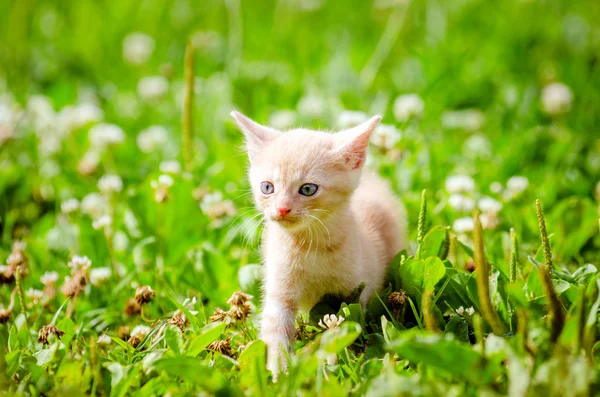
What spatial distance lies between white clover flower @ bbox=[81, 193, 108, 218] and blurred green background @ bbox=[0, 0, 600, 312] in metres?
0.07

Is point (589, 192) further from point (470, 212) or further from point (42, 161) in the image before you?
point (42, 161)

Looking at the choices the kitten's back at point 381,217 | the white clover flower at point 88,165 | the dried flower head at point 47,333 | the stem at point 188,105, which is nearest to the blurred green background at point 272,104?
the white clover flower at point 88,165

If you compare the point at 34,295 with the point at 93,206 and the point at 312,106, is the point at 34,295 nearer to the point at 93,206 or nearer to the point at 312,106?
the point at 93,206

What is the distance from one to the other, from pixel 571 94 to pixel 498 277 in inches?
78.3

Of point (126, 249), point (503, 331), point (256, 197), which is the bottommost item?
point (126, 249)

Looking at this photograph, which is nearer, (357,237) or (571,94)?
(357,237)

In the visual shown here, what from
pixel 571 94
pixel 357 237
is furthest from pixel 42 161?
pixel 571 94

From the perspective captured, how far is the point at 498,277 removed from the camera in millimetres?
2047

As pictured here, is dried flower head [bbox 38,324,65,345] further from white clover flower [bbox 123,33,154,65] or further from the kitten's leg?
white clover flower [bbox 123,33,154,65]

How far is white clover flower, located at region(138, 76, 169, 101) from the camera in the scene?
3.96 meters

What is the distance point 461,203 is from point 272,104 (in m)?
1.50

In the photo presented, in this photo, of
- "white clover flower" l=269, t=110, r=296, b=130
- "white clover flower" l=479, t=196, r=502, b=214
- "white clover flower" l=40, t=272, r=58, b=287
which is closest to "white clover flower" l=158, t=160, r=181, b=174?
"white clover flower" l=269, t=110, r=296, b=130

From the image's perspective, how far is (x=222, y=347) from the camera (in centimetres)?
196

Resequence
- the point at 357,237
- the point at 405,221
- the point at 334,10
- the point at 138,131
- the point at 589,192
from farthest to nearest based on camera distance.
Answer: the point at 334,10 < the point at 138,131 < the point at 589,192 < the point at 405,221 < the point at 357,237
